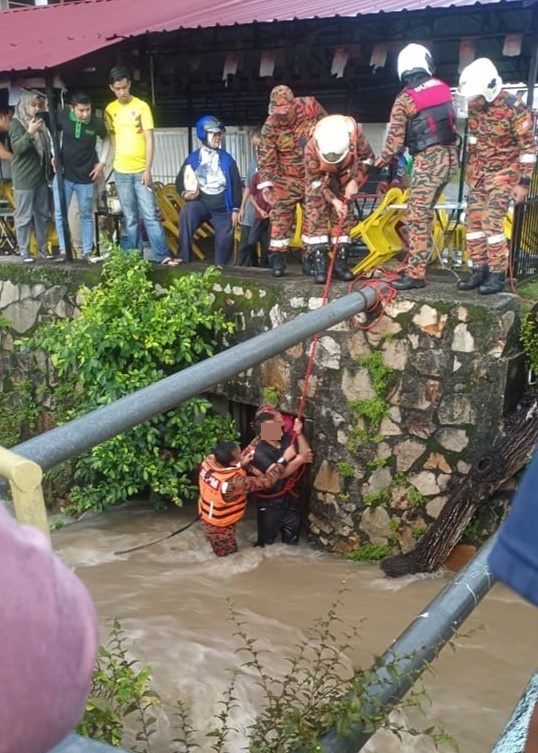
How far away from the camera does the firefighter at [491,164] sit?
539cm

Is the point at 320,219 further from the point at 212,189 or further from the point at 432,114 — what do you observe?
the point at 212,189

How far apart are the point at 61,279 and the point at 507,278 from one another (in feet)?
14.5

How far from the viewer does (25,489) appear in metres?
1.11

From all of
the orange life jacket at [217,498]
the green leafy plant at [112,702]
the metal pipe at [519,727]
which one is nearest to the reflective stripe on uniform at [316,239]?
the orange life jacket at [217,498]

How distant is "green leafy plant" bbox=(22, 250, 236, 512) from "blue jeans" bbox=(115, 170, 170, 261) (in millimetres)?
693

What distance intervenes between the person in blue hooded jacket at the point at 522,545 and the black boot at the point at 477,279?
5.00 metres

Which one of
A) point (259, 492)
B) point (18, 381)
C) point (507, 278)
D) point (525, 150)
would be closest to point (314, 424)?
point (259, 492)

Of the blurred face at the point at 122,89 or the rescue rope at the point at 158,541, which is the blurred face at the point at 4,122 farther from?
the rescue rope at the point at 158,541

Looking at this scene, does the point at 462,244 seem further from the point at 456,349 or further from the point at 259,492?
the point at 259,492

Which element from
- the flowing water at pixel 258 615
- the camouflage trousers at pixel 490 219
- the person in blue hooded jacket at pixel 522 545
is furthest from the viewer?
the camouflage trousers at pixel 490 219

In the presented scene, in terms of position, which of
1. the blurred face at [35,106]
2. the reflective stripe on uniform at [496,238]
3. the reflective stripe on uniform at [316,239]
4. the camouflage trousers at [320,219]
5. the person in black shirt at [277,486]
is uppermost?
the blurred face at [35,106]

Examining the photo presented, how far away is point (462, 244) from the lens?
300 inches

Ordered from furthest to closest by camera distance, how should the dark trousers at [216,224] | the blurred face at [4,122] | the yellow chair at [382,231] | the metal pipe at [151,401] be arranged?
the blurred face at [4,122] → the dark trousers at [216,224] → the yellow chair at [382,231] → the metal pipe at [151,401]

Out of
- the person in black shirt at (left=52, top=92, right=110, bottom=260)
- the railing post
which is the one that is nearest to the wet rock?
the person in black shirt at (left=52, top=92, right=110, bottom=260)
